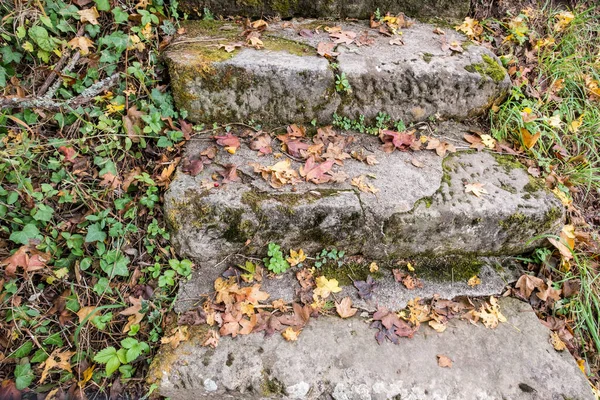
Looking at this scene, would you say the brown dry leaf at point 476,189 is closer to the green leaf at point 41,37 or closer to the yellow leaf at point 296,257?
the yellow leaf at point 296,257

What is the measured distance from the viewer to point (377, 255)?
2.68 metres

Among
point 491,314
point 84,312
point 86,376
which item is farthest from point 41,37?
point 491,314

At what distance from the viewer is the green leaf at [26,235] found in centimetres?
216

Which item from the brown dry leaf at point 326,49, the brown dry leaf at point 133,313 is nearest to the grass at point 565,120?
the brown dry leaf at point 326,49

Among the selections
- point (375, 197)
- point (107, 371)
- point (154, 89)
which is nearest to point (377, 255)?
point (375, 197)

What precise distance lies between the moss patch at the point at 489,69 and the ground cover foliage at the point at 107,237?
31.5 inches

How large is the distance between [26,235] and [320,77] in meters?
2.21

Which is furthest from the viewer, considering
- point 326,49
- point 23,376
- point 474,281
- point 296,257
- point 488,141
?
point 488,141

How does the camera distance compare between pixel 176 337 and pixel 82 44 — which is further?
pixel 82 44

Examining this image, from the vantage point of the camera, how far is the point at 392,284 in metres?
2.63

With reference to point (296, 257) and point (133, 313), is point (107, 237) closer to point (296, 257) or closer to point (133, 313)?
point (133, 313)

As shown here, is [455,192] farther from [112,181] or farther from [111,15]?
[111,15]

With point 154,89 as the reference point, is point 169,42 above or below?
above

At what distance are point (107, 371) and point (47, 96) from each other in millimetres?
1799
